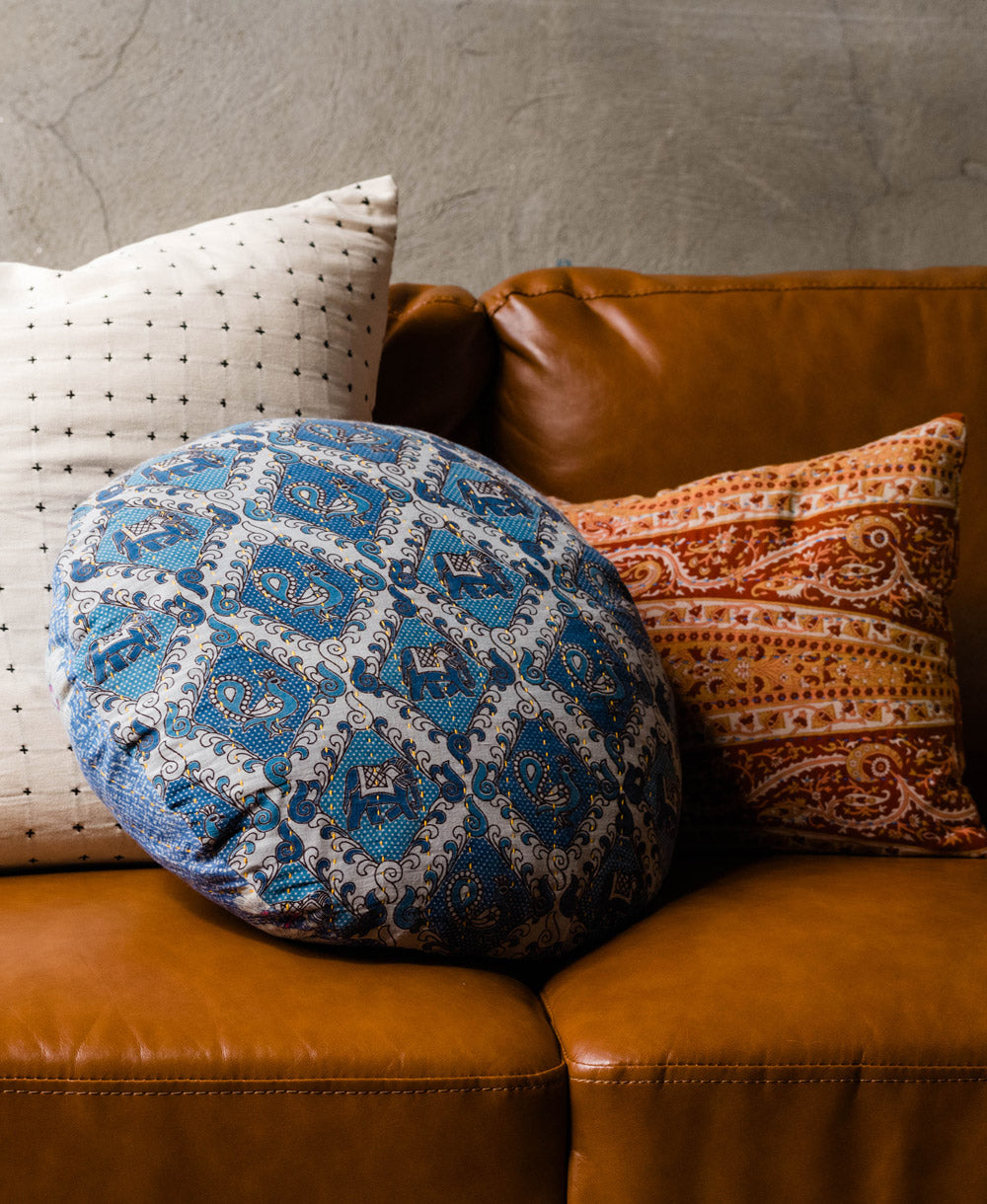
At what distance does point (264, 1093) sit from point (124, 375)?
65 centimetres

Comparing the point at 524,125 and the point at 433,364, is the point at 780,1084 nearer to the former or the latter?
the point at 433,364

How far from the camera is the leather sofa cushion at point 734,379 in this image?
1191 mm

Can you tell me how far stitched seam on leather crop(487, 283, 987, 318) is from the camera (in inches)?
49.7

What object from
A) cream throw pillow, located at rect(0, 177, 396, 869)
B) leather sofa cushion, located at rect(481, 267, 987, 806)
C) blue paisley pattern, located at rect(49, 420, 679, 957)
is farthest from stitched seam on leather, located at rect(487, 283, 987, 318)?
blue paisley pattern, located at rect(49, 420, 679, 957)

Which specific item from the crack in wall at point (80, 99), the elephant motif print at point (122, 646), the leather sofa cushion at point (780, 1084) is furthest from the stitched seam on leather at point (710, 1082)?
the crack in wall at point (80, 99)

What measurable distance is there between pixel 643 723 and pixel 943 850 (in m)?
0.35

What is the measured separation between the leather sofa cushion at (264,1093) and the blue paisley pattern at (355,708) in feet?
0.23

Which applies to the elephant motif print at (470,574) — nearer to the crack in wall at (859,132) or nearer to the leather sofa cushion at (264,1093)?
the leather sofa cushion at (264,1093)

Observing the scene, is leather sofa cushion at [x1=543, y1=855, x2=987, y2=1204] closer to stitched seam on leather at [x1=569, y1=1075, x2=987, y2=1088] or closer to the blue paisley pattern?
stitched seam on leather at [x1=569, y1=1075, x2=987, y2=1088]

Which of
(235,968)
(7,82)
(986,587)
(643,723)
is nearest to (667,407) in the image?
(986,587)

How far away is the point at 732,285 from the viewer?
4.15ft

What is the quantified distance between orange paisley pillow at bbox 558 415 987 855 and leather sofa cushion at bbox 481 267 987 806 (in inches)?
9.5

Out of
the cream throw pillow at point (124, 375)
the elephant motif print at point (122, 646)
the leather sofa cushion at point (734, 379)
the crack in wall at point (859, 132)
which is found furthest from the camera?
the crack in wall at point (859, 132)

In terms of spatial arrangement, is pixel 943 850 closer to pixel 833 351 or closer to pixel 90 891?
pixel 833 351
